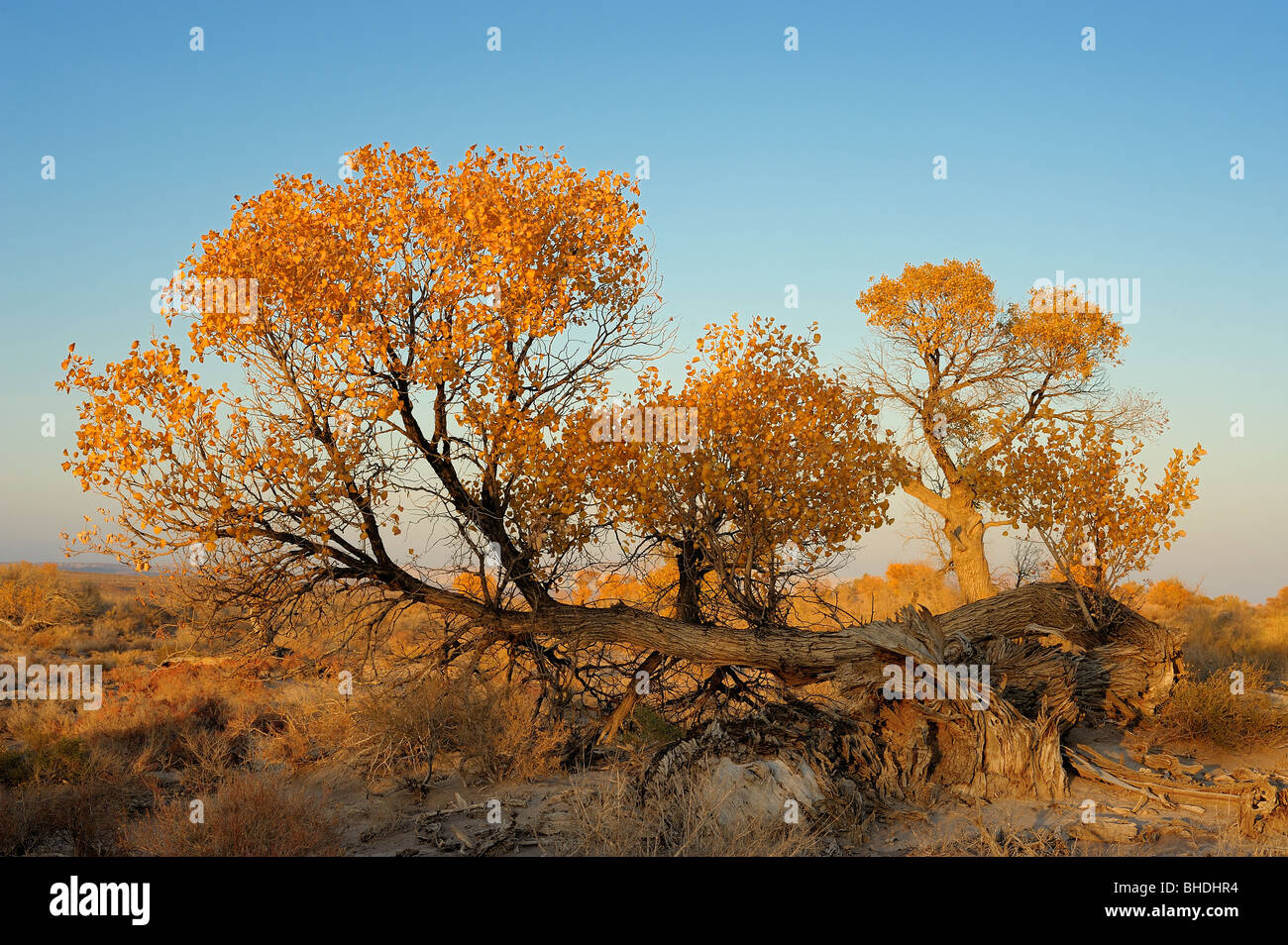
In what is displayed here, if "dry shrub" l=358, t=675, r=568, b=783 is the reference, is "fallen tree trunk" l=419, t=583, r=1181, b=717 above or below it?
above

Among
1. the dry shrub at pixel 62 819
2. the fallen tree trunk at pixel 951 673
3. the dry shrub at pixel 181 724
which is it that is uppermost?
the fallen tree trunk at pixel 951 673

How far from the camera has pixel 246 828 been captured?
749 centimetres

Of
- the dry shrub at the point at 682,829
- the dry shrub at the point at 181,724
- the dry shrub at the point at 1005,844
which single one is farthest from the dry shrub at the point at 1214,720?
the dry shrub at the point at 181,724

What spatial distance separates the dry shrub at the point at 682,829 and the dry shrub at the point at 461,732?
2465mm

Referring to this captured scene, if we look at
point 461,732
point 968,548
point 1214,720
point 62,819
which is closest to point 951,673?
point 1214,720

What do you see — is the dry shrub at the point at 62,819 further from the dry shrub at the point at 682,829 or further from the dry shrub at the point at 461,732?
the dry shrub at the point at 682,829

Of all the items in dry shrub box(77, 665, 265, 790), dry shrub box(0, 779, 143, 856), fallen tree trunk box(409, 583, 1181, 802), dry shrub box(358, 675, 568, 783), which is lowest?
dry shrub box(77, 665, 265, 790)

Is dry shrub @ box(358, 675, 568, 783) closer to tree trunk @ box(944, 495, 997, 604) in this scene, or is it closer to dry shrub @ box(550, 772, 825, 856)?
dry shrub @ box(550, 772, 825, 856)

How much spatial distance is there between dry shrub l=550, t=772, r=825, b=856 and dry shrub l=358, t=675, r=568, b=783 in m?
2.47

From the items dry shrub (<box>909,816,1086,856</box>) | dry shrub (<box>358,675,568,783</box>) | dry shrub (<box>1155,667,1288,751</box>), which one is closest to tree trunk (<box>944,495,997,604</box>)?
dry shrub (<box>1155,667,1288,751</box>)

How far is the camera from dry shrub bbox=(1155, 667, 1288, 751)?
10969mm

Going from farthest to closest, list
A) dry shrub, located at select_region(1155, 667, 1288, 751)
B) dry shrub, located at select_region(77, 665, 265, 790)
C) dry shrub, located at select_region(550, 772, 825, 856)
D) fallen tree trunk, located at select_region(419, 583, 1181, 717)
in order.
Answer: dry shrub, located at select_region(77, 665, 265, 790) < dry shrub, located at select_region(1155, 667, 1288, 751) < fallen tree trunk, located at select_region(419, 583, 1181, 717) < dry shrub, located at select_region(550, 772, 825, 856)

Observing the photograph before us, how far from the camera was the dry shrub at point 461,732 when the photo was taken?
417 inches
